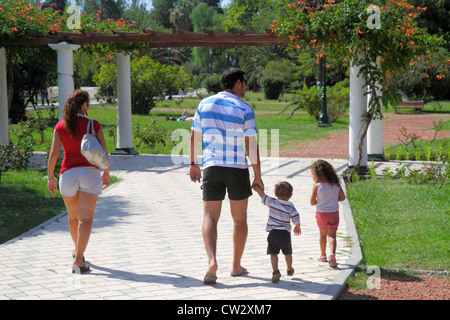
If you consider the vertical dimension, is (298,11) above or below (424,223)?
above

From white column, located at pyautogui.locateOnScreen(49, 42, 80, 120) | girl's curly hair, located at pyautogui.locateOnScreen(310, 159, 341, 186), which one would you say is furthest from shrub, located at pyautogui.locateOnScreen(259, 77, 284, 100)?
girl's curly hair, located at pyautogui.locateOnScreen(310, 159, 341, 186)

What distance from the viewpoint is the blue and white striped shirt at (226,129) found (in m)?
5.02

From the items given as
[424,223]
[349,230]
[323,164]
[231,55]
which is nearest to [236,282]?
[323,164]

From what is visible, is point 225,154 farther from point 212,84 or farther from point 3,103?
point 212,84

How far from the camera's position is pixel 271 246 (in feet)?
17.0

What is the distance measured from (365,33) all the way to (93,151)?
6.33 metres

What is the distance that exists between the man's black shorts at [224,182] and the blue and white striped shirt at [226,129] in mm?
51

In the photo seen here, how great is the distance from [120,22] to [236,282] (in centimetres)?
950

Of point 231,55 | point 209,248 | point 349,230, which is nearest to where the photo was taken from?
point 209,248

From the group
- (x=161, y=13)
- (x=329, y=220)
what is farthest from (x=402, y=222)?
(x=161, y=13)

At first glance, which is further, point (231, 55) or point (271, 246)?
point (231, 55)

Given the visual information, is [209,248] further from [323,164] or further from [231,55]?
[231,55]

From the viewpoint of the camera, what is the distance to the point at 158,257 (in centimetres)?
610

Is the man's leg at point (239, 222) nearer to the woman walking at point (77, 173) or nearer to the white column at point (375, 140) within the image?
the woman walking at point (77, 173)
